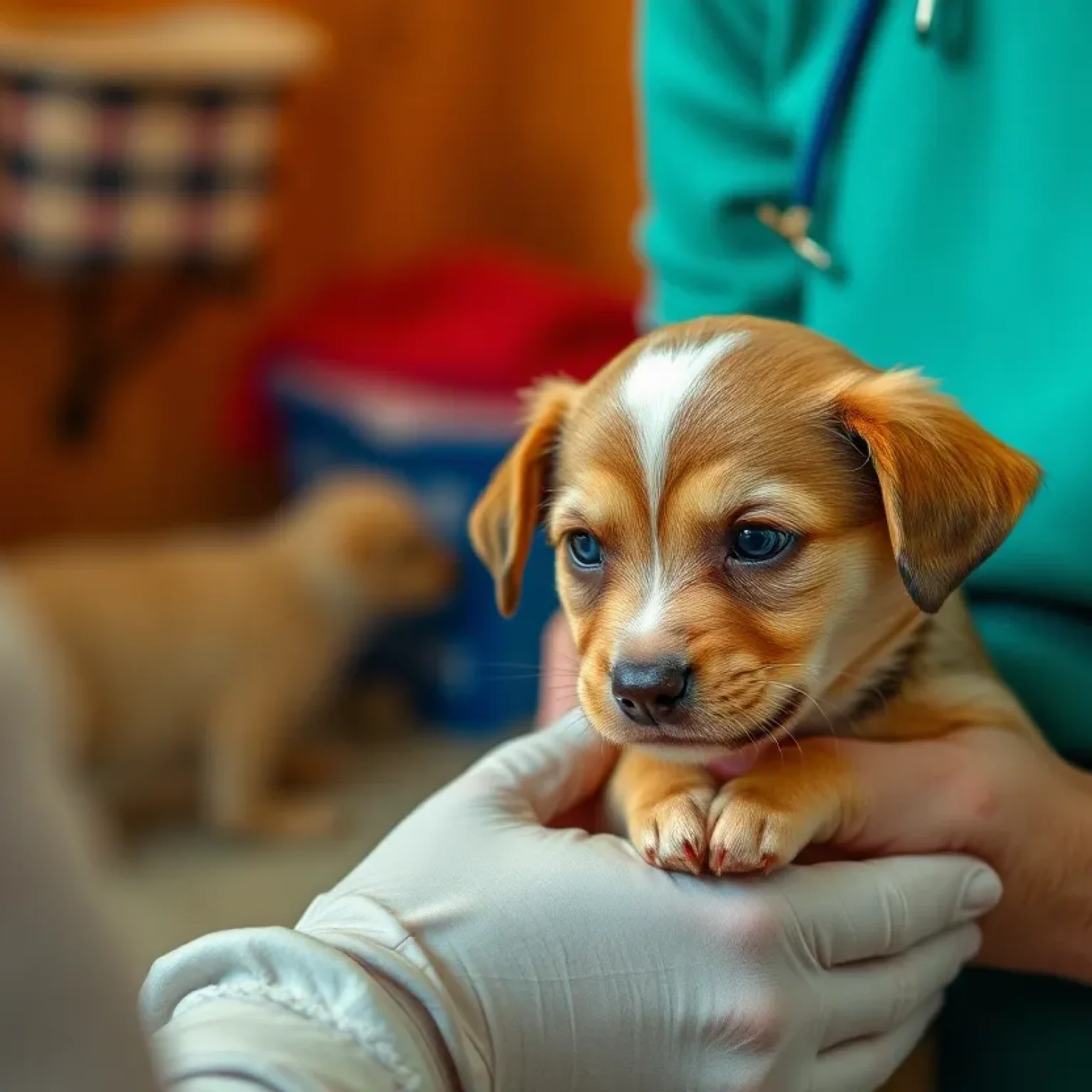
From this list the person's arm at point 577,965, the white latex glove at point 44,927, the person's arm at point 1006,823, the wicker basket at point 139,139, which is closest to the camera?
the white latex glove at point 44,927

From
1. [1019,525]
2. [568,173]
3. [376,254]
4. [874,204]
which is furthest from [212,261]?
[1019,525]

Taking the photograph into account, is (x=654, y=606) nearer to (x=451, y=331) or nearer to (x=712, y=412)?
(x=712, y=412)

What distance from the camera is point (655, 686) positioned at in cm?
106

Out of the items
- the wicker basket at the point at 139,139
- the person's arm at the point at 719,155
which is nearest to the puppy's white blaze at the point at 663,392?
the person's arm at the point at 719,155

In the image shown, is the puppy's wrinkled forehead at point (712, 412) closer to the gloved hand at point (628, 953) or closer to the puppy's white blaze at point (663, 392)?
the puppy's white blaze at point (663, 392)

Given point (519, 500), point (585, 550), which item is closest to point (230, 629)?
point (519, 500)

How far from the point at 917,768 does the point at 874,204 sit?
54 cm

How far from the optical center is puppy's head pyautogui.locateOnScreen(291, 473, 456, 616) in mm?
3109

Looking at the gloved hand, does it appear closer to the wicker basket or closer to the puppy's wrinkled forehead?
the puppy's wrinkled forehead

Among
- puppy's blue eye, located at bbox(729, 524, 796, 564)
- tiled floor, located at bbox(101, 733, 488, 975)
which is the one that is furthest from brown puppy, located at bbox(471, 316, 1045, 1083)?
tiled floor, located at bbox(101, 733, 488, 975)

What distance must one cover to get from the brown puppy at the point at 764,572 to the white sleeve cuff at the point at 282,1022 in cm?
28

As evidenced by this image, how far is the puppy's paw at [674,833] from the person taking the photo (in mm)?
1050

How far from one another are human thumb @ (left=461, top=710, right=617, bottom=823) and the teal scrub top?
14.9 inches

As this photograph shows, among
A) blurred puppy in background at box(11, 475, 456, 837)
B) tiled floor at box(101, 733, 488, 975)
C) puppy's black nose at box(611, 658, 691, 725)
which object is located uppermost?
puppy's black nose at box(611, 658, 691, 725)
